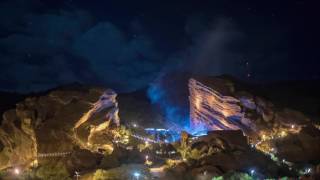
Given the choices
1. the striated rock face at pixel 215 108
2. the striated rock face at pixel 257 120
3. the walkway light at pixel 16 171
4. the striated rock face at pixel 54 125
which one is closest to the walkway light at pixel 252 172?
the striated rock face at pixel 257 120

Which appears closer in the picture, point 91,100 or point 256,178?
point 256,178

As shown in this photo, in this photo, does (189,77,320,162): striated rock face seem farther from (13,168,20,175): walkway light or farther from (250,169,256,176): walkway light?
(13,168,20,175): walkway light

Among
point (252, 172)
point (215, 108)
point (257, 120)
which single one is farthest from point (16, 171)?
point (257, 120)

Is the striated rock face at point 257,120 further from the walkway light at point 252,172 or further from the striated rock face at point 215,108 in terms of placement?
the walkway light at point 252,172

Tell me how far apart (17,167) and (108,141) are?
9415 millimetres

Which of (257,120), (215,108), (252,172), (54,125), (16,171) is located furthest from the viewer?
(215,108)

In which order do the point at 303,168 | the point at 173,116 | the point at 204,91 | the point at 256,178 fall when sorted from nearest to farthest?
the point at 256,178, the point at 303,168, the point at 204,91, the point at 173,116

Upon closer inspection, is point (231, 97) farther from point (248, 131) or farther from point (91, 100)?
point (91, 100)

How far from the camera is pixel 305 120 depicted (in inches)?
1850

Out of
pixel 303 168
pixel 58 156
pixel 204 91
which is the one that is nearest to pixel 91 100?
pixel 58 156

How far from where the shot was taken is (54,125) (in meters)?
38.9

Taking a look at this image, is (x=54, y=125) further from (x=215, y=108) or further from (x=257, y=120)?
(x=257, y=120)

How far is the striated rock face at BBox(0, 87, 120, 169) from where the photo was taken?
3847 centimetres

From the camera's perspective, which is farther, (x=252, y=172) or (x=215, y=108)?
(x=215, y=108)
